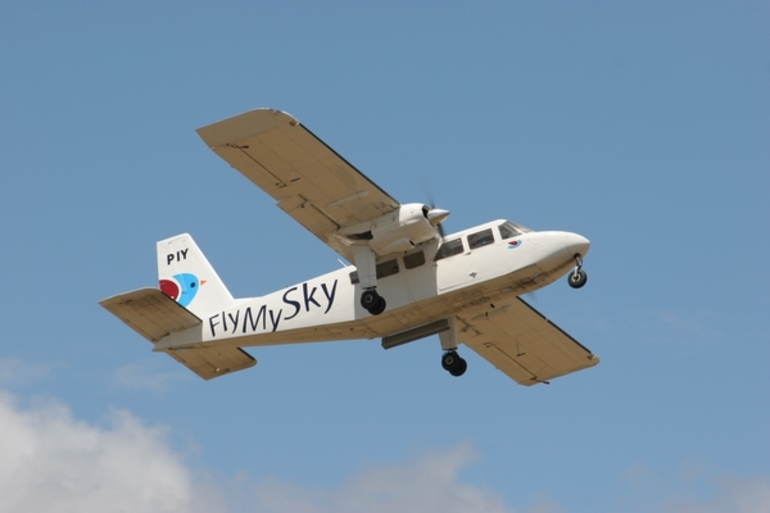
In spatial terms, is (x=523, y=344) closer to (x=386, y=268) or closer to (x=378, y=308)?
(x=386, y=268)

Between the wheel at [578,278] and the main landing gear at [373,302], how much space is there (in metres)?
4.16

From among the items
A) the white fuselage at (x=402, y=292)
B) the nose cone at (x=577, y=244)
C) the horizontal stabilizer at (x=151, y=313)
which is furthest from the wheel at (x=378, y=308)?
the horizontal stabilizer at (x=151, y=313)

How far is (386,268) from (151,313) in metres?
5.81

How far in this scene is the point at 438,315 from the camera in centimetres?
3020

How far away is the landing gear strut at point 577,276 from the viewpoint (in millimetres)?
28953

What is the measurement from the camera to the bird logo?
113ft

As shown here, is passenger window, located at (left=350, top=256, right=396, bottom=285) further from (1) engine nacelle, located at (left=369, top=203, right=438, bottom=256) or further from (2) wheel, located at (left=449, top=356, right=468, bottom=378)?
(2) wheel, located at (left=449, top=356, right=468, bottom=378)

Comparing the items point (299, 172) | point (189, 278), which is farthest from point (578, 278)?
point (189, 278)

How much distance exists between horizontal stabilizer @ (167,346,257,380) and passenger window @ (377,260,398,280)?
4.59 meters

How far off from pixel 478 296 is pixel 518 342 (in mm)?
4571

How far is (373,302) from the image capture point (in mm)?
29312

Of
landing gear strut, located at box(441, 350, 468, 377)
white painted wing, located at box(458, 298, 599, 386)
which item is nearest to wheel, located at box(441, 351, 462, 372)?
landing gear strut, located at box(441, 350, 468, 377)

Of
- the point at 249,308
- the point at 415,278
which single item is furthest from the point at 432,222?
the point at 249,308

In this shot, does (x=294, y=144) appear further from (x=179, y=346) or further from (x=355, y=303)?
(x=179, y=346)
